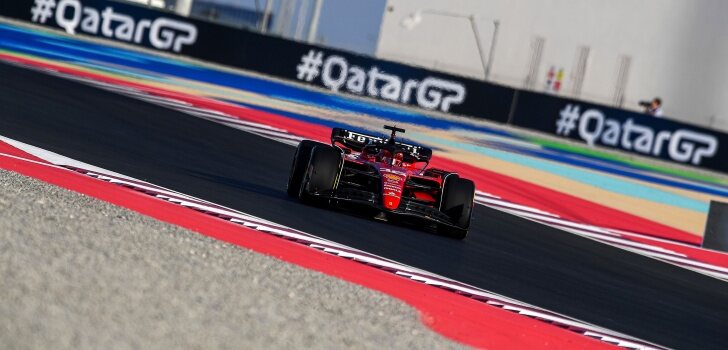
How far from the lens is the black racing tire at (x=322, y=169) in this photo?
11375 mm

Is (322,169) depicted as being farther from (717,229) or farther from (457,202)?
(717,229)

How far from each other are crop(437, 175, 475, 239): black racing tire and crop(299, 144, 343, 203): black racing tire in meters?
1.00

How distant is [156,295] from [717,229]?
9.39 meters

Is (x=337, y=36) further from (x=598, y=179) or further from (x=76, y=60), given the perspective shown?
(x=598, y=179)

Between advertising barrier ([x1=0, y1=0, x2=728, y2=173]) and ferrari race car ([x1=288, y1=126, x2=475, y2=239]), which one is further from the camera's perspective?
advertising barrier ([x1=0, y1=0, x2=728, y2=173])

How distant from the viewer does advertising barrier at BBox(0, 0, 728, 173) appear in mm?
26125

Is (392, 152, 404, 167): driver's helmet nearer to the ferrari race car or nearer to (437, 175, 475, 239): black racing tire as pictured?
the ferrari race car

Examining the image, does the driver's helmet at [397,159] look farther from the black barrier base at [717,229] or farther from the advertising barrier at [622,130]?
the advertising barrier at [622,130]

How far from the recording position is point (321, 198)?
11609 mm

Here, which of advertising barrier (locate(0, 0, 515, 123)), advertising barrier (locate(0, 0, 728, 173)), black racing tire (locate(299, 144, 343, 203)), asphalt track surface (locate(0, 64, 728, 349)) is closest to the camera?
asphalt track surface (locate(0, 64, 728, 349))

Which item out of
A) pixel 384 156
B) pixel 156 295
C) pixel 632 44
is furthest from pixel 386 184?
pixel 632 44

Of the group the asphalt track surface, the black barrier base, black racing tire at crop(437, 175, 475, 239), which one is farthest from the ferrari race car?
the black barrier base

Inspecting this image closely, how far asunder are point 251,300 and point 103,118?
35.2 ft

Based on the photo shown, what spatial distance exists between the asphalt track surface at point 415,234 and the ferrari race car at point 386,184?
0.17 metres
